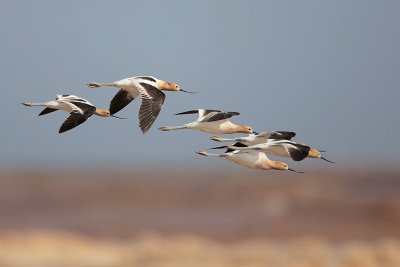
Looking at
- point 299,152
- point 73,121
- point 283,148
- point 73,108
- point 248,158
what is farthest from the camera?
point 248,158

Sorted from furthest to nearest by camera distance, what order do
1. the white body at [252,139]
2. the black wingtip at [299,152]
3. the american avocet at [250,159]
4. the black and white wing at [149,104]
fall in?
the white body at [252,139], the american avocet at [250,159], the black wingtip at [299,152], the black and white wing at [149,104]

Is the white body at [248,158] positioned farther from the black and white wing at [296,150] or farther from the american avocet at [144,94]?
the american avocet at [144,94]

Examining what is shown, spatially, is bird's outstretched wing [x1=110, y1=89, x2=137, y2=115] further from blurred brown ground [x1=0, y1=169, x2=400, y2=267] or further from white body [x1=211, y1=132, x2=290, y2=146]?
blurred brown ground [x1=0, y1=169, x2=400, y2=267]

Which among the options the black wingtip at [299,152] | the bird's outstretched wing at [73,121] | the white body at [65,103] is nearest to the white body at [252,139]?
the black wingtip at [299,152]

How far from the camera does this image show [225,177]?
8231 cm

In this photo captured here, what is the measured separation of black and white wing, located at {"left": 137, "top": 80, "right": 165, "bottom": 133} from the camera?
8914 millimetres

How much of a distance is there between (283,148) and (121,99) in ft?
5.69

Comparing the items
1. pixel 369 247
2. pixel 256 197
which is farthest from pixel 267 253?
pixel 256 197

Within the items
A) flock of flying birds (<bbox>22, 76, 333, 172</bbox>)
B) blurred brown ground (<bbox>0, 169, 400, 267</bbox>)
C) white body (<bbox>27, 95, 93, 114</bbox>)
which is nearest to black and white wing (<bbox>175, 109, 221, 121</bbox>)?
flock of flying birds (<bbox>22, 76, 333, 172</bbox>)

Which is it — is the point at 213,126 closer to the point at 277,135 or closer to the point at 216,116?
the point at 216,116

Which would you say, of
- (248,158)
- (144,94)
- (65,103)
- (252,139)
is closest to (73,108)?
(65,103)

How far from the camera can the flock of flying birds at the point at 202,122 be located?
9078 millimetres

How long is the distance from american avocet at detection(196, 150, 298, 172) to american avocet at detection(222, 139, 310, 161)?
7 centimetres

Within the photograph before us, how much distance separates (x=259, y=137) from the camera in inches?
390
